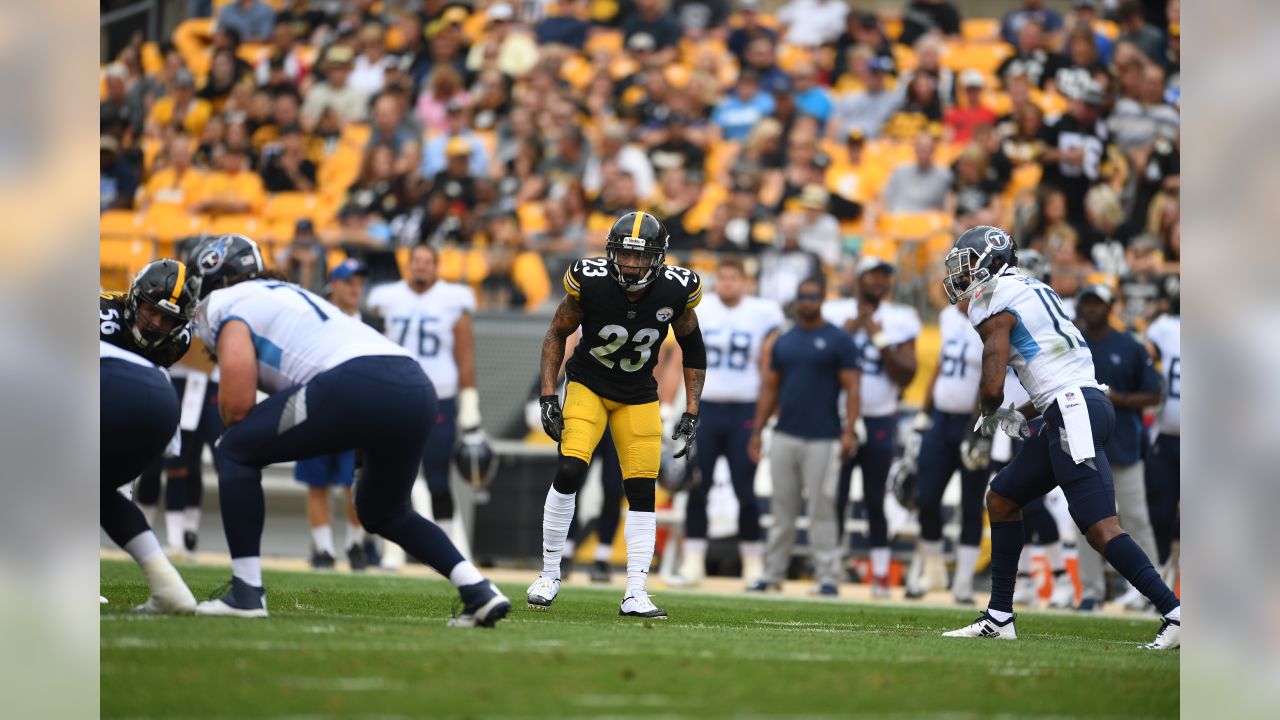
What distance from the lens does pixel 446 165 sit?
55.6 feet

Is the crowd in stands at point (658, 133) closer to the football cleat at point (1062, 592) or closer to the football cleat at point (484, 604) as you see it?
the football cleat at point (1062, 592)

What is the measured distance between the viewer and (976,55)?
1847 cm

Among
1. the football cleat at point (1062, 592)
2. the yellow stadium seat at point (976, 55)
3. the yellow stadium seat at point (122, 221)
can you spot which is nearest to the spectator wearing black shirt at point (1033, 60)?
the yellow stadium seat at point (976, 55)

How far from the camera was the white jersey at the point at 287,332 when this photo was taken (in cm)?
631

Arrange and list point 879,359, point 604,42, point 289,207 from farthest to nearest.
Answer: point 604,42, point 289,207, point 879,359

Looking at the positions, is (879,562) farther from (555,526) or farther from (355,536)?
(555,526)

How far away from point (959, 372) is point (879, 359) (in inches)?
31.0

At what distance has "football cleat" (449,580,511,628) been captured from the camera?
644 cm

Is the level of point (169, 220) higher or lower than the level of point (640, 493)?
higher

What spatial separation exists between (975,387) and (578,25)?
9651 millimetres

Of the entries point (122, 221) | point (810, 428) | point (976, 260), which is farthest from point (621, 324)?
point (122, 221)

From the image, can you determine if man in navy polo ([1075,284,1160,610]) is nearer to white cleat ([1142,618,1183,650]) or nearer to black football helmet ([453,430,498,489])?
white cleat ([1142,618,1183,650])
